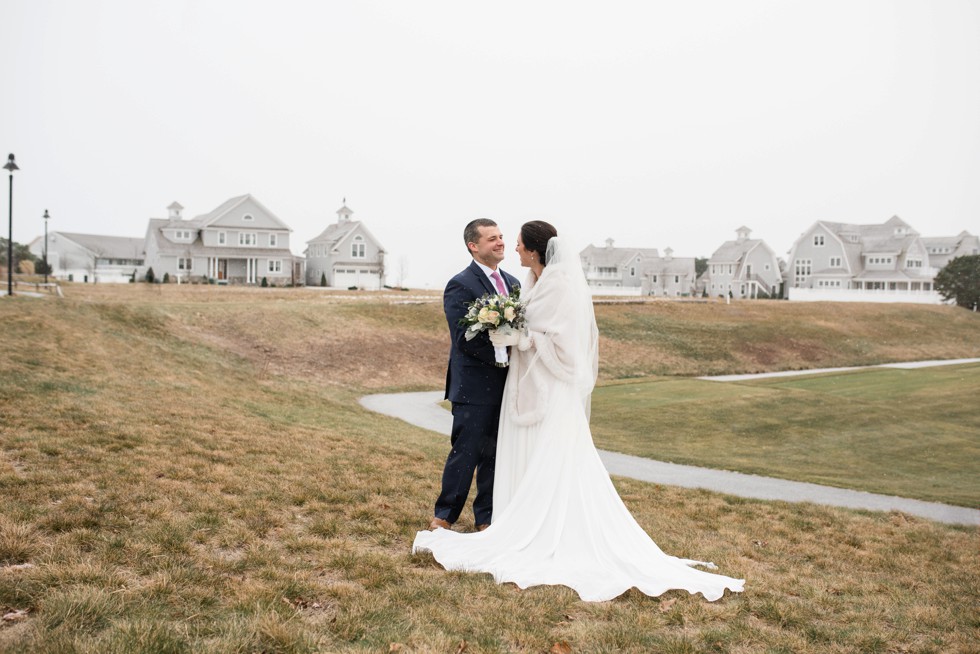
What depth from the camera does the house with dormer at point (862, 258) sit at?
78.4m

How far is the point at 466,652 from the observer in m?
4.08

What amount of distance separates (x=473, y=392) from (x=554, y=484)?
48.0 inches

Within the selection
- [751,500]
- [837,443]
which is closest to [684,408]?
[837,443]

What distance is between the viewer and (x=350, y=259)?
66.6 m

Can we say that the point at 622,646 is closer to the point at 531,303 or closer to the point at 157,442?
the point at 531,303

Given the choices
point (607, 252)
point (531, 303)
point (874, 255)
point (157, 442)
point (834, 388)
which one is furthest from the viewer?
point (607, 252)

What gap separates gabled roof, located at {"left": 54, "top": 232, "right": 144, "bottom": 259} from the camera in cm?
7394

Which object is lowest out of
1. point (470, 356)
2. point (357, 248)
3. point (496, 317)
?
point (470, 356)

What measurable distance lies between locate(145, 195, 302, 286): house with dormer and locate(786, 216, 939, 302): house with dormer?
54963 mm

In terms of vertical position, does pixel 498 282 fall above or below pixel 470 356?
above

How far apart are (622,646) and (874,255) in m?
88.2

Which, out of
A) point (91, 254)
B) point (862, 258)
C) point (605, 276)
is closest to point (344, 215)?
point (91, 254)

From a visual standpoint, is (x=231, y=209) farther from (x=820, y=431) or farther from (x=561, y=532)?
(x=561, y=532)

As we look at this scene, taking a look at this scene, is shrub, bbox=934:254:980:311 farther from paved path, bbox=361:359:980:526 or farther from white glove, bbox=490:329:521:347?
white glove, bbox=490:329:521:347
